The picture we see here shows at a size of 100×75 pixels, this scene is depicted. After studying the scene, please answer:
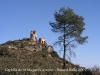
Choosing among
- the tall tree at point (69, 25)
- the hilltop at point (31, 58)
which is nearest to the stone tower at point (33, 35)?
the hilltop at point (31, 58)

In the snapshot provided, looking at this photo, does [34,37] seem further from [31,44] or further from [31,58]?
[31,58]

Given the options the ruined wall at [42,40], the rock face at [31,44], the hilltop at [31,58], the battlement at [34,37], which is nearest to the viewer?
the hilltop at [31,58]

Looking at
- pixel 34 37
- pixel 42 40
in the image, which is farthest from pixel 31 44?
pixel 42 40

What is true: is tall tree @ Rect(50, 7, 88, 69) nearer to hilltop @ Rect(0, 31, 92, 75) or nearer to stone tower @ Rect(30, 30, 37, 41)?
hilltop @ Rect(0, 31, 92, 75)

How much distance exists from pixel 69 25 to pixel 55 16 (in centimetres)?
222

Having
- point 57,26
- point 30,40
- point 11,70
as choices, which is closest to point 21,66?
point 11,70

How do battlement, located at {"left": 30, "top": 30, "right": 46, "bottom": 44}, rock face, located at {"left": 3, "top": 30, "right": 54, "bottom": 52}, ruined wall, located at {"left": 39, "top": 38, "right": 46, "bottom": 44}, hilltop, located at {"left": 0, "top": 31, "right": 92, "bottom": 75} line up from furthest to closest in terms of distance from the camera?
ruined wall, located at {"left": 39, "top": 38, "right": 46, "bottom": 44}, battlement, located at {"left": 30, "top": 30, "right": 46, "bottom": 44}, rock face, located at {"left": 3, "top": 30, "right": 54, "bottom": 52}, hilltop, located at {"left": 0, "top": 31, "right": 92, "bottom": 75}

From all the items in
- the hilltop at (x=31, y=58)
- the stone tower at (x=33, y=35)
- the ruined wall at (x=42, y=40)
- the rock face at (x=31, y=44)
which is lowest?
the hilltop at (x=31, y=58)

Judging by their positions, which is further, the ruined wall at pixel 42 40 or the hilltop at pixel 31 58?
the ruined wall at pixel 42 40

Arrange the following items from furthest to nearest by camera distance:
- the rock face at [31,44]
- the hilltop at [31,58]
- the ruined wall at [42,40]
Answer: the ruined wall at [42,40], the rock face at [31,44], the hilltop at [31,58]

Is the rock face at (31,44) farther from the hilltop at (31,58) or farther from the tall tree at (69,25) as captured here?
the tall tree at (69,25)

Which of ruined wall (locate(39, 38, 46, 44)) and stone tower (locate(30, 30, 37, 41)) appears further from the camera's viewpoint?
ruined wall (locate(39, 38, 46, 44))

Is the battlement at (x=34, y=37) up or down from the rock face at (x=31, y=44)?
up

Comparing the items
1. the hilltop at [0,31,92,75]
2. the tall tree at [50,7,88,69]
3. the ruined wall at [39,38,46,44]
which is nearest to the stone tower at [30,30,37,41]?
the hilltop at [0,31,92,75]
